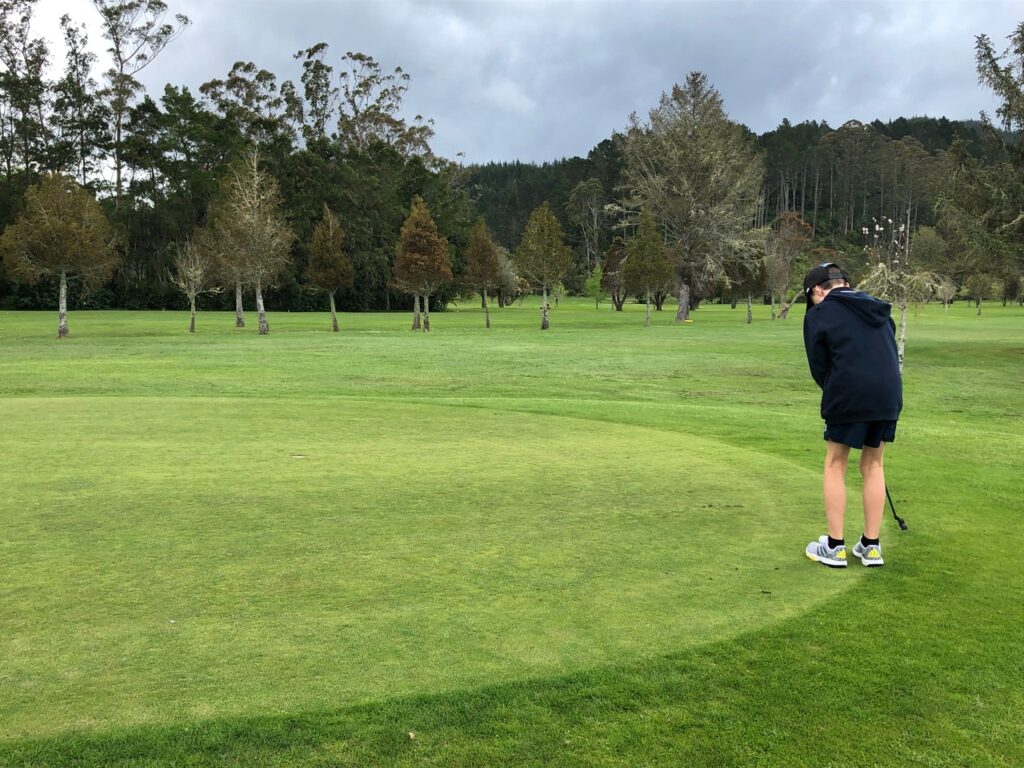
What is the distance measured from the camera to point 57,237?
4178 centimetres

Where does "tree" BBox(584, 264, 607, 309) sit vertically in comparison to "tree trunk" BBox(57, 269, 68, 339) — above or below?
above

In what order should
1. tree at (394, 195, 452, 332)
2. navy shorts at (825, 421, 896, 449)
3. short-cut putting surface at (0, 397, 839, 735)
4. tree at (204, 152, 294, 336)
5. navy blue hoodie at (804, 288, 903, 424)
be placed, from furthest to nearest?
1. tree at (394, 195, 452, 332)
2. tree at (204, 152, 294, 336)
3. navy shorts at (825, 421, 896, 449)
4. navy blue hoodie at (804, 288, 903, 424)
5. short-cut putting surface at (0, 397, 839, 735)

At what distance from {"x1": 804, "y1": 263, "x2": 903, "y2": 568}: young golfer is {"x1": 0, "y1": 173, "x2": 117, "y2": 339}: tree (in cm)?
4422

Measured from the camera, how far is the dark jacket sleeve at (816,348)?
5.72 metres

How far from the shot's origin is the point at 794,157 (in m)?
143

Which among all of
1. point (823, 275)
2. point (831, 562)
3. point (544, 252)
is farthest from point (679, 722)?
point (544, 252)

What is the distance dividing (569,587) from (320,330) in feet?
165

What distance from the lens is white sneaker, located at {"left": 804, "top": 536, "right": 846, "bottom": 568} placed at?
564cm

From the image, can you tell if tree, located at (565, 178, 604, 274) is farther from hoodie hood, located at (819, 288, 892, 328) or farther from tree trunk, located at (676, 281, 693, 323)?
hoodie hood, located at (819, 288, 892, 328)

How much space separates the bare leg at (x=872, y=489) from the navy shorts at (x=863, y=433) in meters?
0.08

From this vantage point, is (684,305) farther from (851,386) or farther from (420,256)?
(851,386)

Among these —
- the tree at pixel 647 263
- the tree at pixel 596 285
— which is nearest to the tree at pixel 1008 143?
the tree at pixel 647 263

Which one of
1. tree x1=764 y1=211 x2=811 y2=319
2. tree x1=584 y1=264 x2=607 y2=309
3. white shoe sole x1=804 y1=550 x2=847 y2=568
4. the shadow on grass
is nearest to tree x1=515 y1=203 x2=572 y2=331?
tree x1=764 y1=211 x2=811 y2=319

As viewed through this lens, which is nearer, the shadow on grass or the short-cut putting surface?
the shadow on grass
